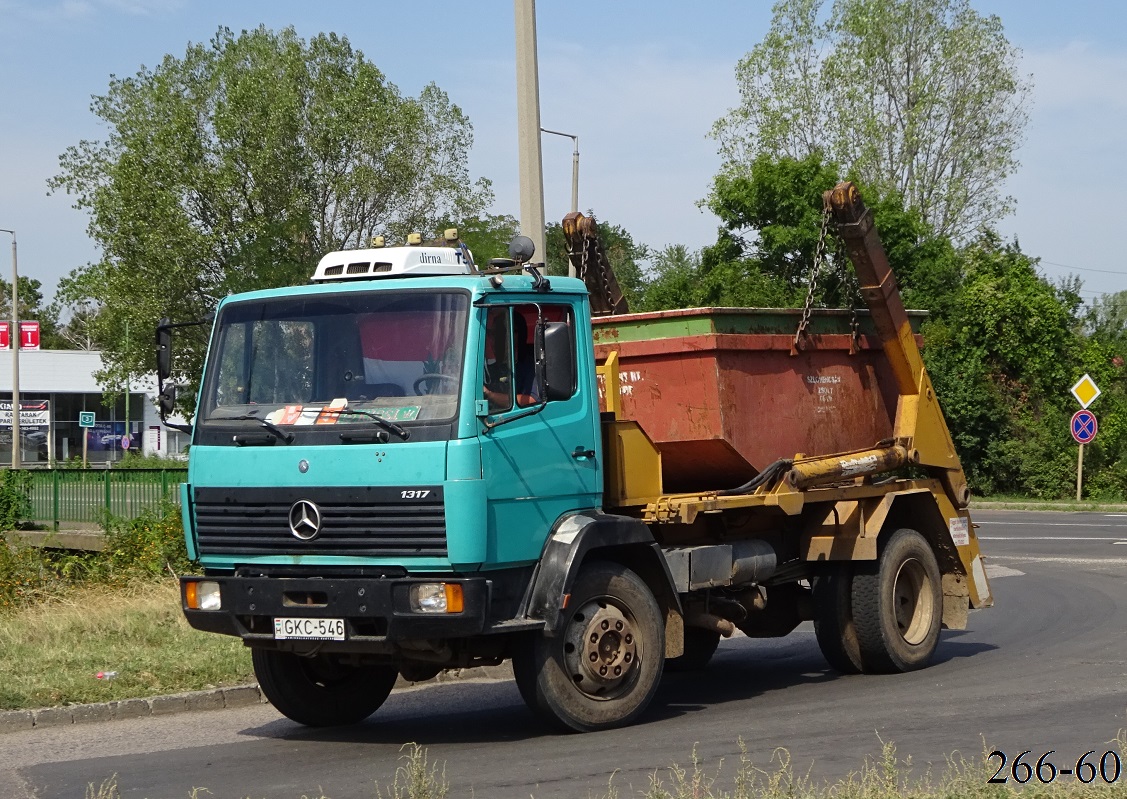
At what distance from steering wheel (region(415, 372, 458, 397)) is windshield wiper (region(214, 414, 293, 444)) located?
2.50ft

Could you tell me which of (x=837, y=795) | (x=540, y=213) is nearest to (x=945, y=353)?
(x=540, y=213)

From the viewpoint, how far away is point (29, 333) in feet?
193

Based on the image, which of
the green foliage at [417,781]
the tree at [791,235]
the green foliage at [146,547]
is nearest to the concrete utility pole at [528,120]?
the green foliage at [417,781]

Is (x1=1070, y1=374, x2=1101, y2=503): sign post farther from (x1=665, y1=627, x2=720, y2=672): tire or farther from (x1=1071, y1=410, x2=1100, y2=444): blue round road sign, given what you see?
(x1=665, y1=627, x2=720, y2=672): tire

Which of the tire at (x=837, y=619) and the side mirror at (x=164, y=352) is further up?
the side mirror at (x=164, y=352)

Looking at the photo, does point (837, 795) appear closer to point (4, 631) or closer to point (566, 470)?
point (566, 470)

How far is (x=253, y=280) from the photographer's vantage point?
3027 cm

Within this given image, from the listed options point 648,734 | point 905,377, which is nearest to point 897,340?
point 905,377

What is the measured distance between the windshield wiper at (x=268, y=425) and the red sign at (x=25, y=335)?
166 feet

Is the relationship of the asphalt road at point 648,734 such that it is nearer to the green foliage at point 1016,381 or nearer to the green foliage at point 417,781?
the green foliage at point 417,781

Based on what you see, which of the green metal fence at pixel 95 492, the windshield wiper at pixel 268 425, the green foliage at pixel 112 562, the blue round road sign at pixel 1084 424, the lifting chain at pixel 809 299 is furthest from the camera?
the blue round road sign at pixel 1084 424

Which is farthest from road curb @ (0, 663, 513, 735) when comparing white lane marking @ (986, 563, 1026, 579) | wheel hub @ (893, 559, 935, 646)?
white lane marking @ (986, 563, 1026, 579)

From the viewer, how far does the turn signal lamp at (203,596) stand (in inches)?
309

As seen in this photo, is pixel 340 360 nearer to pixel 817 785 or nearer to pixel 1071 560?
pixel 817 785
